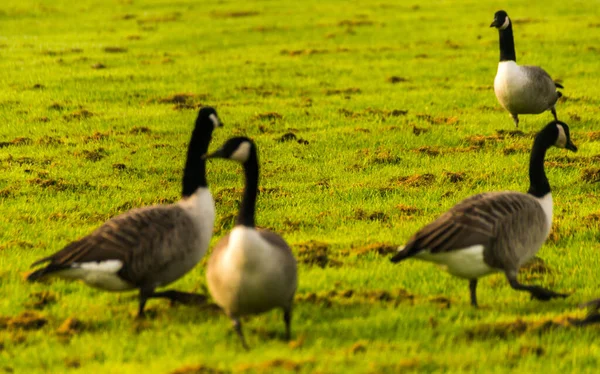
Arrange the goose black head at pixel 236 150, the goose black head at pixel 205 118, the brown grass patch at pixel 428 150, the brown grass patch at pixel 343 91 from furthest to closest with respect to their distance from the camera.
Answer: the brown grass patch at pixel 343 91, the brown grass patch at pixel 428 150, the goose black head at pixel 205 118, the goose black head at pixel 236 150

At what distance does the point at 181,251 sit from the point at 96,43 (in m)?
28.4

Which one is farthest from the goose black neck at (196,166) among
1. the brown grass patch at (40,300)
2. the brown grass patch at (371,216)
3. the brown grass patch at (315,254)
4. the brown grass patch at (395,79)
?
the brown grass patch at (395,79)

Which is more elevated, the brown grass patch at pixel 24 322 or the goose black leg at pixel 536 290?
the brown grass patch at pixel 24 322

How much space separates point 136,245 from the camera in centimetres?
882

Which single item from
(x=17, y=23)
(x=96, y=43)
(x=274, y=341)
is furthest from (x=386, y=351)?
(x=17, y=23)

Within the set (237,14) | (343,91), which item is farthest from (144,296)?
(237,14)

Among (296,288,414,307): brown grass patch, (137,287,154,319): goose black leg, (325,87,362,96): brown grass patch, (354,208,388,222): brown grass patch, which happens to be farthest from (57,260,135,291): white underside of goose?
(325,87,362,96): brown grass patch

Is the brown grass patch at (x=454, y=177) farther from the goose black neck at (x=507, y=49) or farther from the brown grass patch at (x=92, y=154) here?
the brown grass patch at (x=92, y=154)

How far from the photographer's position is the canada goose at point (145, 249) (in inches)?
342

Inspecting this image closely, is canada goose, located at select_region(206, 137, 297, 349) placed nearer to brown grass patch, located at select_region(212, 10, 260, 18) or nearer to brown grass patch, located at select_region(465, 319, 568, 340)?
brown grass patch, located at select_region(465, 319, 568, 340)

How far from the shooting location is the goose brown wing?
884 cm

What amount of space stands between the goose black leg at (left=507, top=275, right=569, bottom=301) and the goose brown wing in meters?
0.65

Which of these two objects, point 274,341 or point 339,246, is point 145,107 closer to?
point 339,246

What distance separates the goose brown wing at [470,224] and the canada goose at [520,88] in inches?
432
